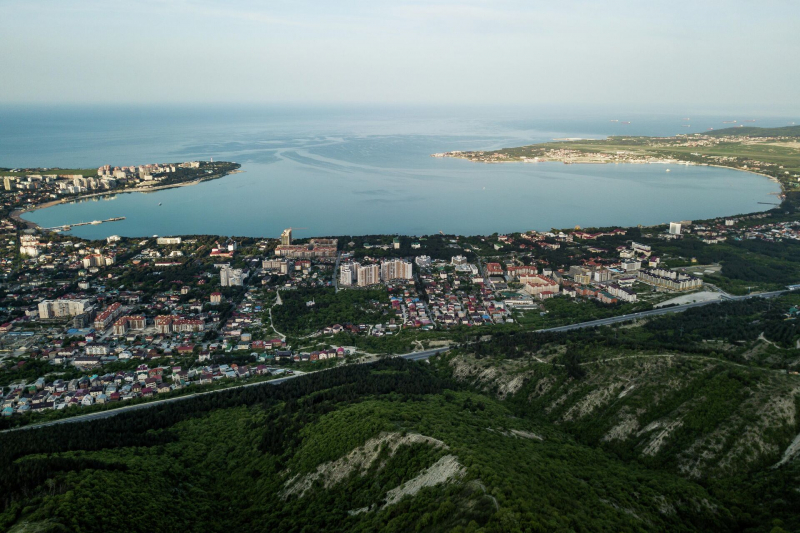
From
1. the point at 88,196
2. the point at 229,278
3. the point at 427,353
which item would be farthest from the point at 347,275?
the point at 88,196

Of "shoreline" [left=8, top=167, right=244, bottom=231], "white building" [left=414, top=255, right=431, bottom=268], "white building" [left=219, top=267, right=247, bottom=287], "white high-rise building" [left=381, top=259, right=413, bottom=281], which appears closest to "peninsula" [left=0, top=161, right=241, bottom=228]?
"shoreline" [left=8, top=167, right=244, bottom=231]

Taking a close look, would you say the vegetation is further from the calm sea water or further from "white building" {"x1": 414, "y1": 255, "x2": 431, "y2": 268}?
the calm sea water

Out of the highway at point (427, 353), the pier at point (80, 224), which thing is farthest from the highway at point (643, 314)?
the pier at point (80, 224)

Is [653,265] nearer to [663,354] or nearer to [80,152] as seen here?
[663,354]

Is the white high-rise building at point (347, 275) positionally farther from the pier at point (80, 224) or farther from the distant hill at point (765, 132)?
the distant hill at point (765, 132)

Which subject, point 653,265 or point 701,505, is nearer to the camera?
point 701,505

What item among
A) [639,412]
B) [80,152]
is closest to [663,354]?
[639,412]
